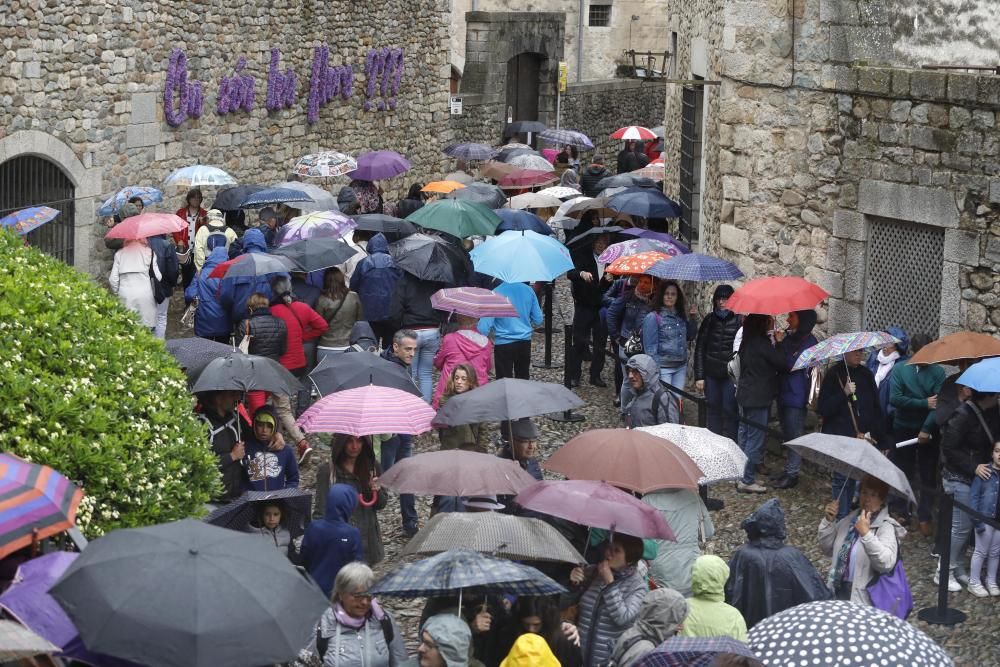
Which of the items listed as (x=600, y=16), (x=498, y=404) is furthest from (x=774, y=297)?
(x=600, y=16)

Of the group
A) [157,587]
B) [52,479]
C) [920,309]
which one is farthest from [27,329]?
[920,309]

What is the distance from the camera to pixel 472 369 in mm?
10039

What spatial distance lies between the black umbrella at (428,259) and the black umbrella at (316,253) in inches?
19.1

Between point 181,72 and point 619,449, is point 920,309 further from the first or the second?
point 181,72

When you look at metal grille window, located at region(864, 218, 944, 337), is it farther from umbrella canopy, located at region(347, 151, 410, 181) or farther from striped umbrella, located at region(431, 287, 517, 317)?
umbrella canopy, located at region(347, 151, 410, 181)

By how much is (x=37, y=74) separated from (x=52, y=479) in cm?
1013

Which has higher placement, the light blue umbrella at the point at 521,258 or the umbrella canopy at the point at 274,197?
the umbrella canopy at the point at 274,197

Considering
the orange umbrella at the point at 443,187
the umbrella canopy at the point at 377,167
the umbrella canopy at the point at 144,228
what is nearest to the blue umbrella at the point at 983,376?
the umbrella canopy at the point at 144,228

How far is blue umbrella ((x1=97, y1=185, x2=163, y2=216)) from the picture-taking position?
15.6m

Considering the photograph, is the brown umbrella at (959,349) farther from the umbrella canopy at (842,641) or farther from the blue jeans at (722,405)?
the umbrella canopy at (842,641)

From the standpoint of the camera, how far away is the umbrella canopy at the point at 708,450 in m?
9.05

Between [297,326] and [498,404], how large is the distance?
109 inches

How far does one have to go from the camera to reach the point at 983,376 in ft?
30.7

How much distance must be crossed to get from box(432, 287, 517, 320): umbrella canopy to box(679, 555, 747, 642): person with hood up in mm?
4834
